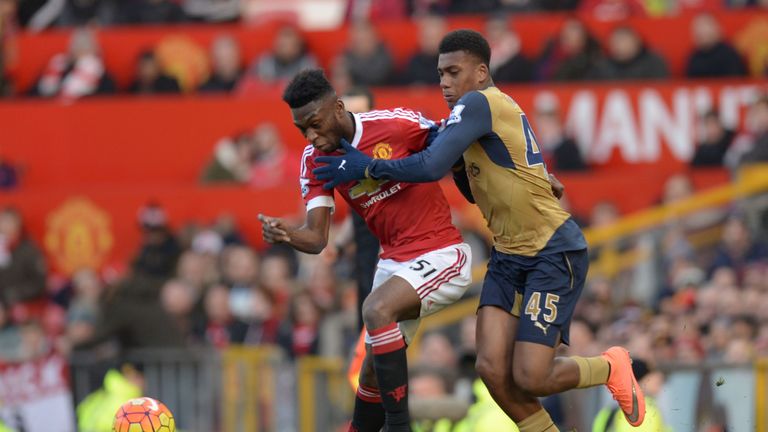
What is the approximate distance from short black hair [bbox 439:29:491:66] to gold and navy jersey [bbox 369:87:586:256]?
0.21 metres

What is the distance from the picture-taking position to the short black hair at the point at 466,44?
8305mm

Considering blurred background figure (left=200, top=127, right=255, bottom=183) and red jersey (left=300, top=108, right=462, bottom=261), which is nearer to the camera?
red jersey (left=300, top=108, right=462, bottom=261)

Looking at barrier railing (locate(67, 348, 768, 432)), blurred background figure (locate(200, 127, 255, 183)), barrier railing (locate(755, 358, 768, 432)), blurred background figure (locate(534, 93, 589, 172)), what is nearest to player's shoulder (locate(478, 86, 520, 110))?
barrier railing (locate(755, 358, 768, 432))

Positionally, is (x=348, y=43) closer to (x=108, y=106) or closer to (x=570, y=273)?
(x=108, y=106)

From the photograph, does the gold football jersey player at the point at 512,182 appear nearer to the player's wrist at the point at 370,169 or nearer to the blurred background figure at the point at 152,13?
the player's wrist at the point at 370,169

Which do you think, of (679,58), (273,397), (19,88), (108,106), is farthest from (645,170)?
(19,88)

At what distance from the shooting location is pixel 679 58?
18.4 metres

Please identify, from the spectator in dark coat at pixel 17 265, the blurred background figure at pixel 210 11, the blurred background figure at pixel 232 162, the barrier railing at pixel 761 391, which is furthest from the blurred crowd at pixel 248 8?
the barrier railing at pixel 761 391

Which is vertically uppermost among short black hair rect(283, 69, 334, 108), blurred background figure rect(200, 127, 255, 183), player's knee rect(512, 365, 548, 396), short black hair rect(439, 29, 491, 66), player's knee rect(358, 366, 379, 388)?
short black hair rect(439, 29, 491, 66)

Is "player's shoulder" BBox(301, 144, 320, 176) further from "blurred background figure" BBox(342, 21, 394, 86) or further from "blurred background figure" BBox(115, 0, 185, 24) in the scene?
"blurred background figure" BBox(115, 0, 185, 24)

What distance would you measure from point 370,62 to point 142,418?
10.4 metres

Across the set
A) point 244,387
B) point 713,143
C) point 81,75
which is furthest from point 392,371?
point 81,75

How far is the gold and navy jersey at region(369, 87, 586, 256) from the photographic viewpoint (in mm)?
8148

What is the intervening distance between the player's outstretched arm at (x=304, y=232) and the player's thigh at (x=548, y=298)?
114 centimetres
